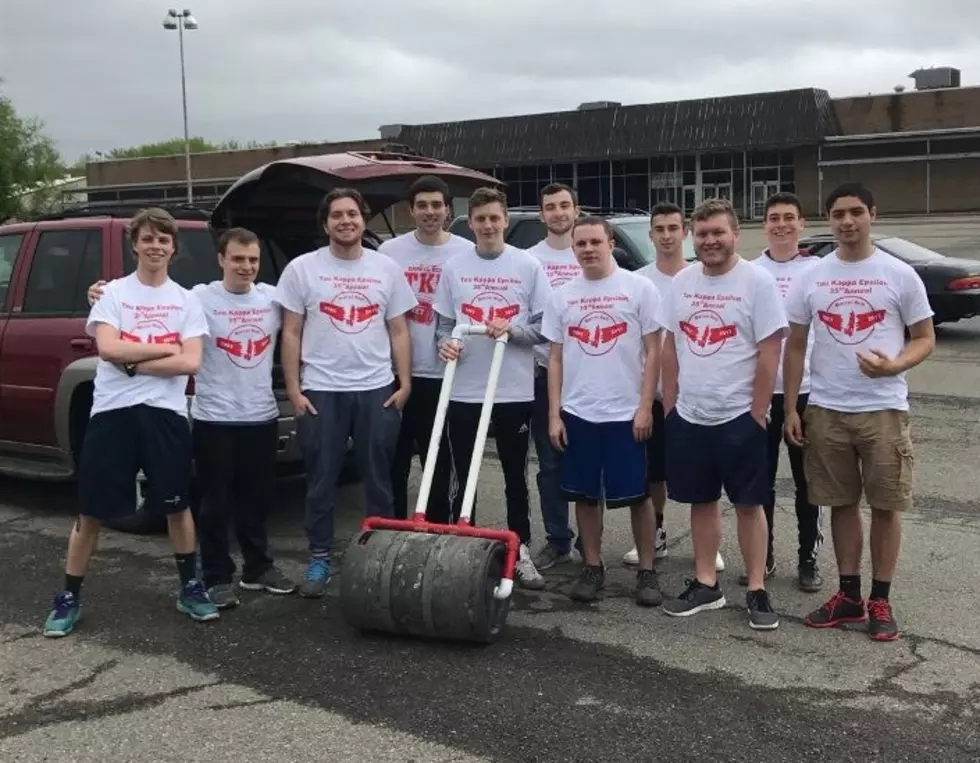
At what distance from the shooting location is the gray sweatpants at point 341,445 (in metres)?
5.22

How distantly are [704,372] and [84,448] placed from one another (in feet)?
9.40

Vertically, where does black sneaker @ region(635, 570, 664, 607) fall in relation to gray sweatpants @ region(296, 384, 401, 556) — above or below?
below

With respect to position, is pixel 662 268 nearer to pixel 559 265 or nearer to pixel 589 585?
pixel 559 265

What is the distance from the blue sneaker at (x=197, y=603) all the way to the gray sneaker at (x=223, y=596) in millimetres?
57

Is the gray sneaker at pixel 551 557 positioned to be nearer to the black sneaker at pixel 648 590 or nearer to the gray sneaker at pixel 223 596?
the black sneaker at pixel 648 590

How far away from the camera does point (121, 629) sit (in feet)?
16.0

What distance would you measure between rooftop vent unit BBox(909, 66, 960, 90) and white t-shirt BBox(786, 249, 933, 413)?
43562 mm

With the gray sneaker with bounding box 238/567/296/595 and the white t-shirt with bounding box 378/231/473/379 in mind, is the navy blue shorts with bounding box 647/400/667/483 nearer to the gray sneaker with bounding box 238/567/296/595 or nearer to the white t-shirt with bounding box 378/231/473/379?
the white t-shirt with bounding box 378/231/473/379

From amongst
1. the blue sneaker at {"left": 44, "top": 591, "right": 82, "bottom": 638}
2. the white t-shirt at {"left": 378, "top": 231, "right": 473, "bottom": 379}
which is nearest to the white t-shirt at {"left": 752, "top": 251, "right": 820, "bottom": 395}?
the white t-shirt at {"left": 378, "top": 231, "right": 473, "bottom": 379}

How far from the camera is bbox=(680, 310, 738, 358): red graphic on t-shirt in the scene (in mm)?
4762

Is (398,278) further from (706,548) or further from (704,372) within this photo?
(706,548)

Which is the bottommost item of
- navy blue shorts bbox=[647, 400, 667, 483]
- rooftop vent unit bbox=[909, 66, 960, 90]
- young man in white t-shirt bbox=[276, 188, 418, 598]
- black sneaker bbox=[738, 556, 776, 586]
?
black sneaker bbox=[738, 556, 776, 586]

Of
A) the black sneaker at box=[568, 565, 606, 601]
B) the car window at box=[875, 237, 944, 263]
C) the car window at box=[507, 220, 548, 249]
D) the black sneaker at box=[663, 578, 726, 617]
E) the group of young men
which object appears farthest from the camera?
the car window at box=[875, 237, 944, 263]

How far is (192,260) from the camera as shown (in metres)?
6.36
